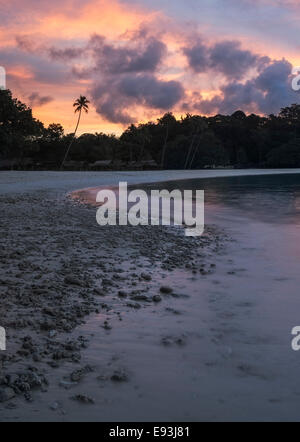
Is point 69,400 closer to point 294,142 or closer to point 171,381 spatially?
point 171,381

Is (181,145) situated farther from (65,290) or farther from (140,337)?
(140,337)

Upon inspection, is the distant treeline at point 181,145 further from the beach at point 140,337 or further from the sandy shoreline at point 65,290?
the beach at point 140,337

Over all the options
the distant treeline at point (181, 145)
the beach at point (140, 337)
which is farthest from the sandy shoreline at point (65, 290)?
the distant treeline at point (181, 145)

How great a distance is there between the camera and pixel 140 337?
14.4 ft

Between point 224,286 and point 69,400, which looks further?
point 224,286

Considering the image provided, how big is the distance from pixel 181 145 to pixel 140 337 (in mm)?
85387

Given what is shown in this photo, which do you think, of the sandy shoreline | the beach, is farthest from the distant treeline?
the beach

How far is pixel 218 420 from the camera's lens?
302 cm

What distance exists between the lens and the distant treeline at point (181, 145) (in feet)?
251

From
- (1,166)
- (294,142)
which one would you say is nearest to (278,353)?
(1,166)

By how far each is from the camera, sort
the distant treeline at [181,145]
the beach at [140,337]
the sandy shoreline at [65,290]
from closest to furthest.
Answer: the beach at [140,337], the sandy shoreline at [65,290], the distant treeline at [181,145]

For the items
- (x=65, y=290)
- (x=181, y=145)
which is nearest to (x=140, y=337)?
(x=65, y=290)

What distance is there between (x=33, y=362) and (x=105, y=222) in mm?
8848

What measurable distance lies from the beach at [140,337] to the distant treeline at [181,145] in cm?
6103
